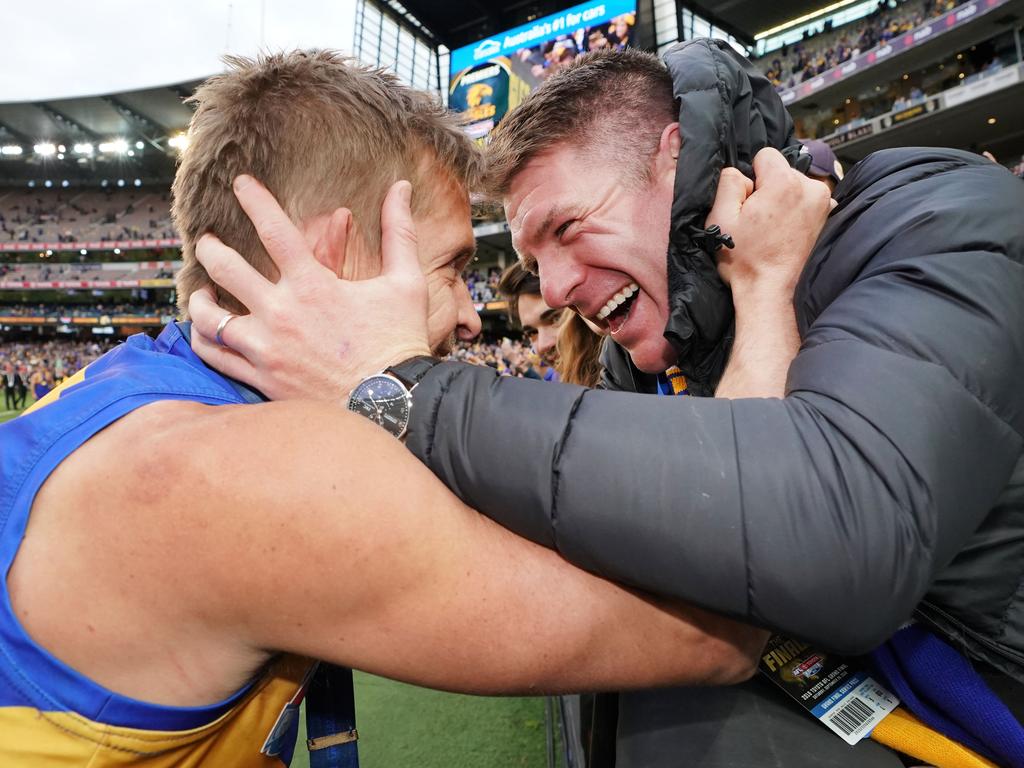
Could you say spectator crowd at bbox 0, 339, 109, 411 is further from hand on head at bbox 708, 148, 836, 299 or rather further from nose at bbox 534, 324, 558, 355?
hand on head at bbox 708, 148, 836, 299

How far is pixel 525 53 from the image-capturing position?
27.2 metres

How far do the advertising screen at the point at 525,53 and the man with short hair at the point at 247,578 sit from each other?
2573 centimetres

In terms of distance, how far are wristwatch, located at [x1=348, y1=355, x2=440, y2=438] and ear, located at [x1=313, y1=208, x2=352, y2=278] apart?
42 centimetres

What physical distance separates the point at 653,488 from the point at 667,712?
0.76 meters

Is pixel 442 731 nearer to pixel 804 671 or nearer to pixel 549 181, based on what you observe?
pixel 804 671

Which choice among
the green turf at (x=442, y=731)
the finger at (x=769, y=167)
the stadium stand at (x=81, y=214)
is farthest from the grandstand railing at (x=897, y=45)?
the stadium stand at (x=81, y=214)

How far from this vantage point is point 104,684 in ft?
3.51

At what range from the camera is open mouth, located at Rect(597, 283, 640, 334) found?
8.21 ft

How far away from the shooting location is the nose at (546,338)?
19.0 feet

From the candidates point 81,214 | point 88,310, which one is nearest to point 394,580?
point 88,310

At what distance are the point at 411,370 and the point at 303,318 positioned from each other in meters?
0.26

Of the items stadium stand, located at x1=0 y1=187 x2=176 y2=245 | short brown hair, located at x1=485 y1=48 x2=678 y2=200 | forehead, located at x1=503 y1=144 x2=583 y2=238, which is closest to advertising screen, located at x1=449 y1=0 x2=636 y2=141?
short brown hair, located at x1=485 y1=48 x2=678 y2=200

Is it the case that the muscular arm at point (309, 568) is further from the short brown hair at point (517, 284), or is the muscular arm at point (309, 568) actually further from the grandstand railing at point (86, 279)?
the grandstand railing at point (86, 279)

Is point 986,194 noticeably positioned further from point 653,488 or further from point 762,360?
point 653,488
